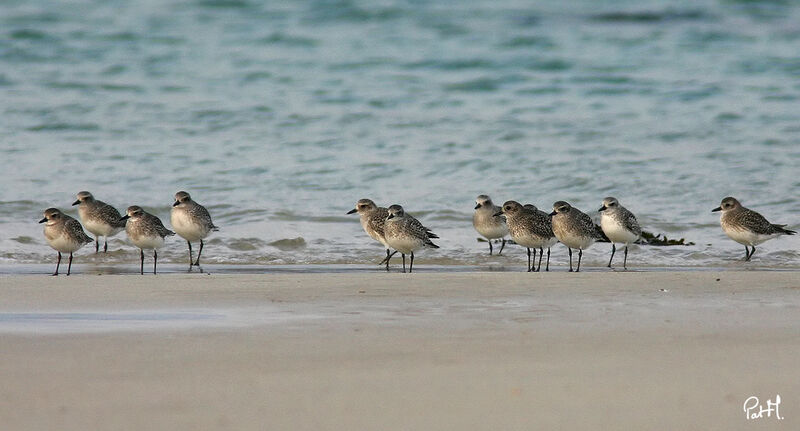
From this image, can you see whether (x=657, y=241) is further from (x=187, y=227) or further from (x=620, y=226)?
(x=187, y=227)

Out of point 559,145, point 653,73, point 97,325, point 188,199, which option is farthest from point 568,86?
point 97,325

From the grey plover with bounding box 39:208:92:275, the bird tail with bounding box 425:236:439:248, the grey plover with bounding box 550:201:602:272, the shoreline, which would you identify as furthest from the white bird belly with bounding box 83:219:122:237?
the grey plover with bounding box 550:201:602:272

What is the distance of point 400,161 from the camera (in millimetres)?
14602

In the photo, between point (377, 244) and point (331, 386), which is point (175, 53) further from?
point (331, 386)

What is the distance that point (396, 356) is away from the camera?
5.70m

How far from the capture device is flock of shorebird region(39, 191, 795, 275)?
10.1m

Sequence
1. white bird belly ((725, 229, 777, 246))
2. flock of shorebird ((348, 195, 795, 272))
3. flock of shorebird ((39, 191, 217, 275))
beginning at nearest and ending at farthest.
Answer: flock of shorebird ((39, 191, 217, 275))
flock of shorebird ((348, 195, 795, 272))
white bird belly ((725, 229, 777, 246))

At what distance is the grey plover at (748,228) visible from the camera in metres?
10.6

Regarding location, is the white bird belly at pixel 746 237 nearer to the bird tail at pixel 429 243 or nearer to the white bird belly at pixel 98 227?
the bird tail at pixel 429 243

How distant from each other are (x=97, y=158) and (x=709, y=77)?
10.2 metres

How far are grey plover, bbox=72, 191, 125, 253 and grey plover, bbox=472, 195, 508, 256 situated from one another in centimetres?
334

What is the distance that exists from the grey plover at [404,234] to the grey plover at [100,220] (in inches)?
103
